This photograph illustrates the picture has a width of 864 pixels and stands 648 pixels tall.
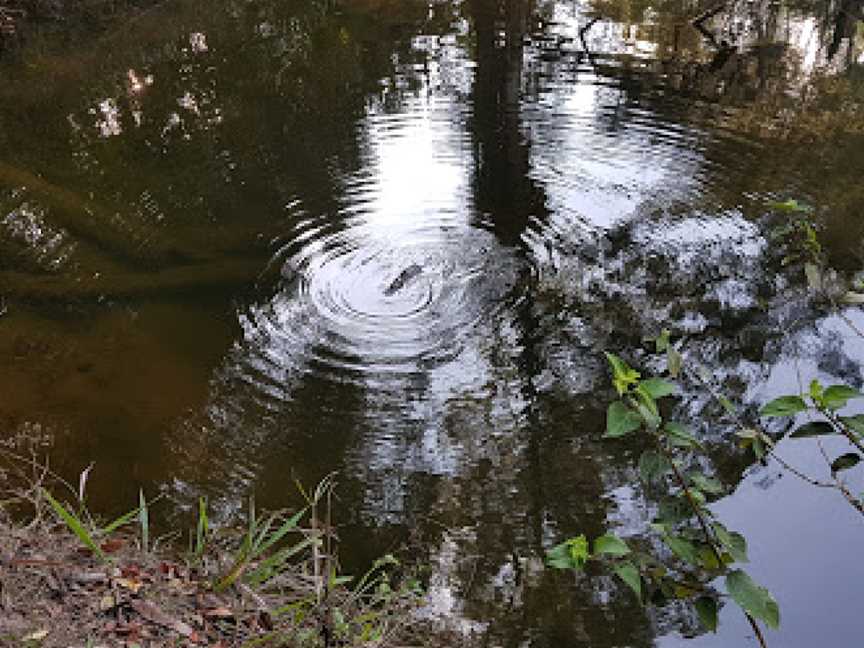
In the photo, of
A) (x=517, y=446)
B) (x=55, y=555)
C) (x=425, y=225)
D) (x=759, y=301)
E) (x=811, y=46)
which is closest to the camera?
(x=55, y=555)

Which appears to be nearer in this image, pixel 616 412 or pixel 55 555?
pixel 616 412

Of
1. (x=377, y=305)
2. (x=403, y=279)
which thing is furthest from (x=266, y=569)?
(x=403, y=279)

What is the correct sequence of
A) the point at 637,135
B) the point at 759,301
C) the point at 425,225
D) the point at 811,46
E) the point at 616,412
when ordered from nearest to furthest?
1. the point at 616,412
2. the point at 759,301
3. the point at 425,225
4. the point at 637,135
5. the point at 811,46

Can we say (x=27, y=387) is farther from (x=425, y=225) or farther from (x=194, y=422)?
(x=425, y=225)

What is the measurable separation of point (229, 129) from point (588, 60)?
3536 mm

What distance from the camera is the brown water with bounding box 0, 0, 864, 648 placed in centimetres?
359

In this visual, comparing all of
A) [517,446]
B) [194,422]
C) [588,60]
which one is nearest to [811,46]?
[588,60]

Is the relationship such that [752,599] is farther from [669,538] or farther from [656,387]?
[656,387]

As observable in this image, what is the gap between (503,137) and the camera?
6812 millimetres

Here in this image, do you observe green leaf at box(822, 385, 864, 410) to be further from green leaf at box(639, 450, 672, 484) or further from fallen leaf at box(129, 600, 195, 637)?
fallen leaf at box(129, 600, 195, 637)

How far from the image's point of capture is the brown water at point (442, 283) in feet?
11.8

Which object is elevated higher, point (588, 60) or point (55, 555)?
point (588, 60)

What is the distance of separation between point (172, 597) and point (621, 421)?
1.58 m

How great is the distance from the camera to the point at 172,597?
8.64ft
